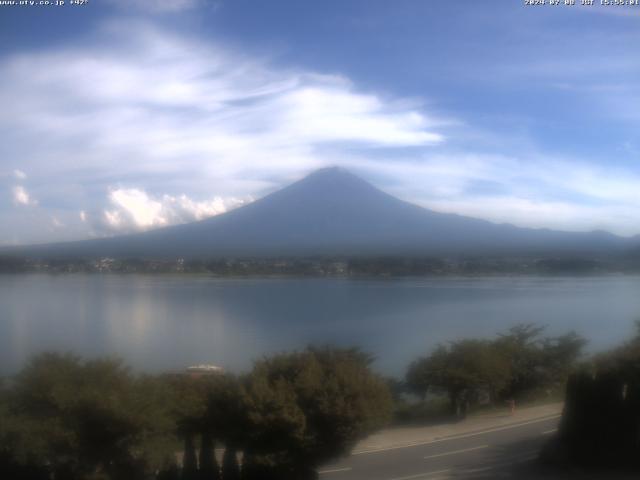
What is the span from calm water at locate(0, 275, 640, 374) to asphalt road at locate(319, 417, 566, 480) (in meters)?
2.51

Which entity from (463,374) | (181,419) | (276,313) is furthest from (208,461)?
(276,313)

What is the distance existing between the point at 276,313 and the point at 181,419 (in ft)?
33.8

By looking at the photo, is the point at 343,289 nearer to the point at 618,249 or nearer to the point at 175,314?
the point at 175,314

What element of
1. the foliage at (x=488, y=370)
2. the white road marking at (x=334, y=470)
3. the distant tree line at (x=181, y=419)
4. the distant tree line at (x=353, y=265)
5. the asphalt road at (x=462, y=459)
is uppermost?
the distant tree line at (x=353, y=265)

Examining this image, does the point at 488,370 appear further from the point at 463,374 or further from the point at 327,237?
the point at 327,237

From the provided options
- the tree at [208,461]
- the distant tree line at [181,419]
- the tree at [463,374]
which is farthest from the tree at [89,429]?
the tree at [463,374]

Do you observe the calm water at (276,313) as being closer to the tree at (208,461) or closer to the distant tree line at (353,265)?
the distant tree line at (353,265)

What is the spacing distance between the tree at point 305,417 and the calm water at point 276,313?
10.1 ft

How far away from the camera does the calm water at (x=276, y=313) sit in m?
12.4

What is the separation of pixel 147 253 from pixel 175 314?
4.52 metres

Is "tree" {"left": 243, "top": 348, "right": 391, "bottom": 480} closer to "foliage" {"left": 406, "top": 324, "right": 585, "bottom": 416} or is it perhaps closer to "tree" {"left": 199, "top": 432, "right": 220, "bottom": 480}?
"tree" {"left": 199, "top": 432, "right": 220, "bottom": 480}

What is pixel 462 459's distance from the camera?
7.82m

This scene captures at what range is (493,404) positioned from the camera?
1092cm

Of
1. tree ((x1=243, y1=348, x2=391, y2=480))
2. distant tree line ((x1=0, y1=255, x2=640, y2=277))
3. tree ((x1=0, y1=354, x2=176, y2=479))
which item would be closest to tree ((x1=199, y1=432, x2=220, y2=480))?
tree ((x1=243, y1=348, x2=391, y2=480))
